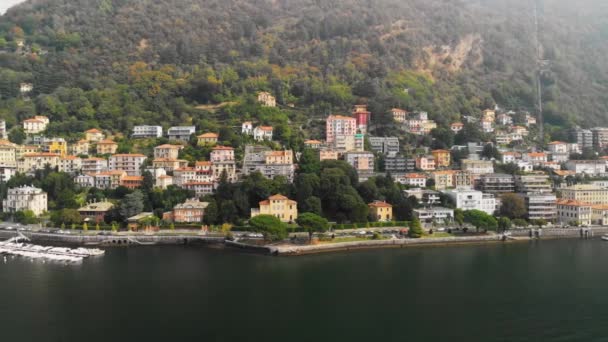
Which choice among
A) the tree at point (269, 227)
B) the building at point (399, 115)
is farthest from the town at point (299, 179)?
the tree at point (269, 227)

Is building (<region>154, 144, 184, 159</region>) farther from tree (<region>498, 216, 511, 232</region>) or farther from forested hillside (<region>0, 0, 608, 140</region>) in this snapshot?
tree (<region>498, 216, 511, 232</region>)

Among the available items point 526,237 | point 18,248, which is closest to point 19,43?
point 18,248

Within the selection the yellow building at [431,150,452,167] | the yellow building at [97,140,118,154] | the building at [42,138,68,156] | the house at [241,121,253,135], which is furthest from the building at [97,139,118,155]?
the yellow building at [431,150,452,167]

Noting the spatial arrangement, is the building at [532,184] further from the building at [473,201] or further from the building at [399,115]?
the building at [399,115]

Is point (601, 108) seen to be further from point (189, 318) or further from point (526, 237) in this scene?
point (189, 318)

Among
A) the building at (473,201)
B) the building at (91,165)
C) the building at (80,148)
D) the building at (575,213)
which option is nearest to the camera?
the building at (575,213)

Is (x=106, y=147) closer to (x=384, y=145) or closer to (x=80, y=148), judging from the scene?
(x=80, y=148)

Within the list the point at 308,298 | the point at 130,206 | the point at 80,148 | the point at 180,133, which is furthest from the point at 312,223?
the point at 80,148
